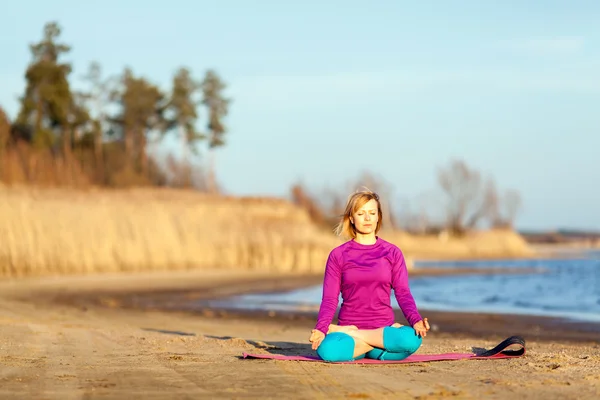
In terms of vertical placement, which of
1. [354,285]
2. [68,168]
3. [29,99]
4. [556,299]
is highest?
[29,99]

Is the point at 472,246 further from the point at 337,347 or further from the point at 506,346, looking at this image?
the point at 337,347

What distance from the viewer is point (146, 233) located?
34375 mm

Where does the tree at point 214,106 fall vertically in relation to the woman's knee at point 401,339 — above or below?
above

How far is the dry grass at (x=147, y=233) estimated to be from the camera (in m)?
29.3

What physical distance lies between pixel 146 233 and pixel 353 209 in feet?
89.7

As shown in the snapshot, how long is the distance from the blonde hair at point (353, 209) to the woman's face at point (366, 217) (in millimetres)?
30

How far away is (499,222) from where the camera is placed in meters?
100

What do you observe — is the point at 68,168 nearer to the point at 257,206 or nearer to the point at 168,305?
the point at 257,206

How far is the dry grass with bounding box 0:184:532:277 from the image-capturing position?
29344 mm

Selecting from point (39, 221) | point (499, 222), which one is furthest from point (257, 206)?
point (499, 222)

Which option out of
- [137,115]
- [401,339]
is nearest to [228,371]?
[401,339]

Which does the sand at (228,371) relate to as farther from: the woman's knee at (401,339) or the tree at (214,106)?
the tree at (214,106)

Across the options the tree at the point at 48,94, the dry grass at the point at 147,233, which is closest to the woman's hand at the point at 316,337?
the dry grass at the point at 147,233

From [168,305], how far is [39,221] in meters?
10.6
